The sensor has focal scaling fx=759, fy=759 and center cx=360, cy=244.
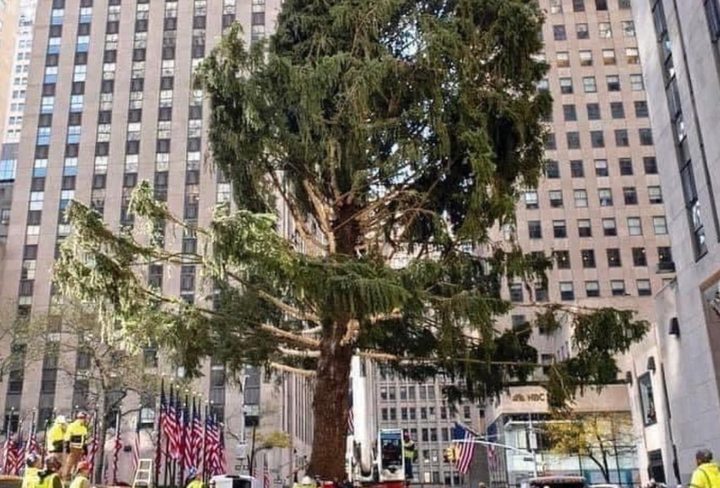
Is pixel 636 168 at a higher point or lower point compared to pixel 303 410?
higher

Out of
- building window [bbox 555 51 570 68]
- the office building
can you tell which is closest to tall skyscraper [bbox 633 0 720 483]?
the office building

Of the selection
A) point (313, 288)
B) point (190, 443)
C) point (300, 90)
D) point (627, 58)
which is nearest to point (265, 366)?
point (313, 288)

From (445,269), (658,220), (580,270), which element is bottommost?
(445,269)

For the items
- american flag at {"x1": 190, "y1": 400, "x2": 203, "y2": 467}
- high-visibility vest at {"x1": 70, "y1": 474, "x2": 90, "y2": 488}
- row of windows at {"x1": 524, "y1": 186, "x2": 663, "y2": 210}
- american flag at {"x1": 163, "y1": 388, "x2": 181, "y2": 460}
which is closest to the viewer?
high-visibility vest at {"x1": 70, "y1": 474, "x2": 90, "y2": 488}

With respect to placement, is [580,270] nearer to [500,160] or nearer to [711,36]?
[711,36]

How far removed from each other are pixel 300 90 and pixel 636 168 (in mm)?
66213

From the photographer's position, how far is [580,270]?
2904 inches

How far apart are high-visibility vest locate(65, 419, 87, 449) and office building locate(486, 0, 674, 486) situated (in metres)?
53.5

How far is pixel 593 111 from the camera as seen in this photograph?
7888 centimetres

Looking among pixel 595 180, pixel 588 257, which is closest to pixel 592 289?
pixel 588 257

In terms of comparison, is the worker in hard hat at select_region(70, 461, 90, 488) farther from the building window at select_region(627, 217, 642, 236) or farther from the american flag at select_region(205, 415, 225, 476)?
the building window at select_region(627, 217, 642, 236)

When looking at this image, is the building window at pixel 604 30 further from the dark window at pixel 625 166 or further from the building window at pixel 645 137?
the dark window at pixel 625 166

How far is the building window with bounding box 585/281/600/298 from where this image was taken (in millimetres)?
72562

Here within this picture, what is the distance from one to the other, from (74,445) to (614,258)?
65519 millimetres
